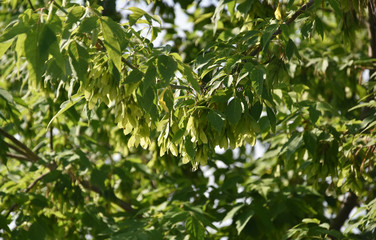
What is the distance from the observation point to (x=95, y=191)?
4.06 m

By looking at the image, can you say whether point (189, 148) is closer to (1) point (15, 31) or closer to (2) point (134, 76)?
(2) point (134, 76)

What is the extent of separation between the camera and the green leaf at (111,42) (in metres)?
1.66

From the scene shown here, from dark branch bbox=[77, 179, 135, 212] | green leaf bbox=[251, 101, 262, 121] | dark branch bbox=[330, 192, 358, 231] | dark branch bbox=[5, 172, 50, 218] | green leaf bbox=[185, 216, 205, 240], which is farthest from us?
dark branch bbox=[77, 179, 135, 212]

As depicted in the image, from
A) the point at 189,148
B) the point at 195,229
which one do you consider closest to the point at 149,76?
the point at 189,148

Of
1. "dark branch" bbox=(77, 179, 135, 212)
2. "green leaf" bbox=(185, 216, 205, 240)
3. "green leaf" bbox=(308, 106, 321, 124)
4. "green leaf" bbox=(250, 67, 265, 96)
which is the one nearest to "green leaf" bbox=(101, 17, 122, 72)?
"green leaf" bbox=(250, 67, 265, 96)

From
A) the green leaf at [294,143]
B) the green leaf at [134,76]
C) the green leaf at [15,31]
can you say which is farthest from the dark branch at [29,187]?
the green leaf at [15,31]

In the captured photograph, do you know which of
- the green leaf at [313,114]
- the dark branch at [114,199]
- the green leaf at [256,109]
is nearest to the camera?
the green leaf at [256,109]

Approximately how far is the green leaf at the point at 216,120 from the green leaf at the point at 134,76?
0.29 metres

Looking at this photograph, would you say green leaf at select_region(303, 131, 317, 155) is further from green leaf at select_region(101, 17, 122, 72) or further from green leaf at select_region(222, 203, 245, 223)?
green leaf at select_region(101, 17, 122, 72)

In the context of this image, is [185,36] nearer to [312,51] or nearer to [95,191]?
[312,51]

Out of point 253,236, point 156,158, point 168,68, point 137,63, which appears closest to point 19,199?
point 156,158

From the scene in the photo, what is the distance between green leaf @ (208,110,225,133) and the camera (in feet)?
6.08

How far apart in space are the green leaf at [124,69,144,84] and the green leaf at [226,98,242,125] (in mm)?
349

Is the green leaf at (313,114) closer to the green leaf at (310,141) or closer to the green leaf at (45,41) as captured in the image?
the green leaf at (310,141)
